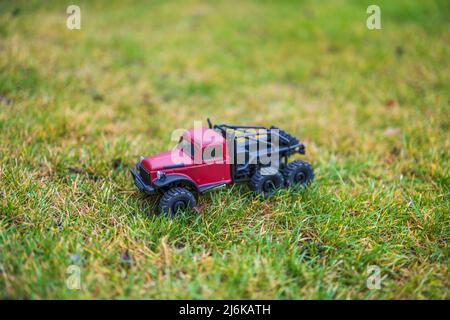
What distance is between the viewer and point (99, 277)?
346 cm

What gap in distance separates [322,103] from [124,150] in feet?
15.8

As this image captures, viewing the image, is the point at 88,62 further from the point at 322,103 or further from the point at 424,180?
the point at 424,180

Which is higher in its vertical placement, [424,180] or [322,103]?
[322,103]

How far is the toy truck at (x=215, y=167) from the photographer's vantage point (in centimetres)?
421

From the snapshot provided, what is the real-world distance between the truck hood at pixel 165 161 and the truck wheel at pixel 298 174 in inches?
53.8

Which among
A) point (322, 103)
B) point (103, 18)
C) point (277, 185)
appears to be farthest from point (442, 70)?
point (103, 18)

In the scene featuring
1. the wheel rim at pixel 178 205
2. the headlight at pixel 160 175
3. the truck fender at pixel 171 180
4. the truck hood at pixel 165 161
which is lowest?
the wheel rim at pixel 178 205

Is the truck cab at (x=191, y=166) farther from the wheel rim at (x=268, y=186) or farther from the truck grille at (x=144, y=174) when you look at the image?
the wheel rim at (x=268, y=186)

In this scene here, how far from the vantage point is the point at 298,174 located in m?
4.96

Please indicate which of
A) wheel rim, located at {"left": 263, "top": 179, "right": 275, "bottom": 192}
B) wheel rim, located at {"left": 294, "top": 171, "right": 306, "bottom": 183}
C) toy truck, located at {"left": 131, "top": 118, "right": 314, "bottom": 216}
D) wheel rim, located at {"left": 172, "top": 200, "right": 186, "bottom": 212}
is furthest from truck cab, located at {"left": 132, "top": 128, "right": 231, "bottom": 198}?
wheel rim, located at {"left": 294, "top": 171, "right": 306, "bottom": 183}

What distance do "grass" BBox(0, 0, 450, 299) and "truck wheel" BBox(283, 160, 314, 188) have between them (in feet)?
0.59

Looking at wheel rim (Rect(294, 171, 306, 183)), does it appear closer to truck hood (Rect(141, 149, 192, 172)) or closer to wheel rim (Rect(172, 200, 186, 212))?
truck hood (Rect(141, 149, 192, 172))

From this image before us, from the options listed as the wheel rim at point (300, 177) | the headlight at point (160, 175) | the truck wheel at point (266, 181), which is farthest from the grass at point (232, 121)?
the headlight at point (160, 175)

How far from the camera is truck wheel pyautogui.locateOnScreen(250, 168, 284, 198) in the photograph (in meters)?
4.65
